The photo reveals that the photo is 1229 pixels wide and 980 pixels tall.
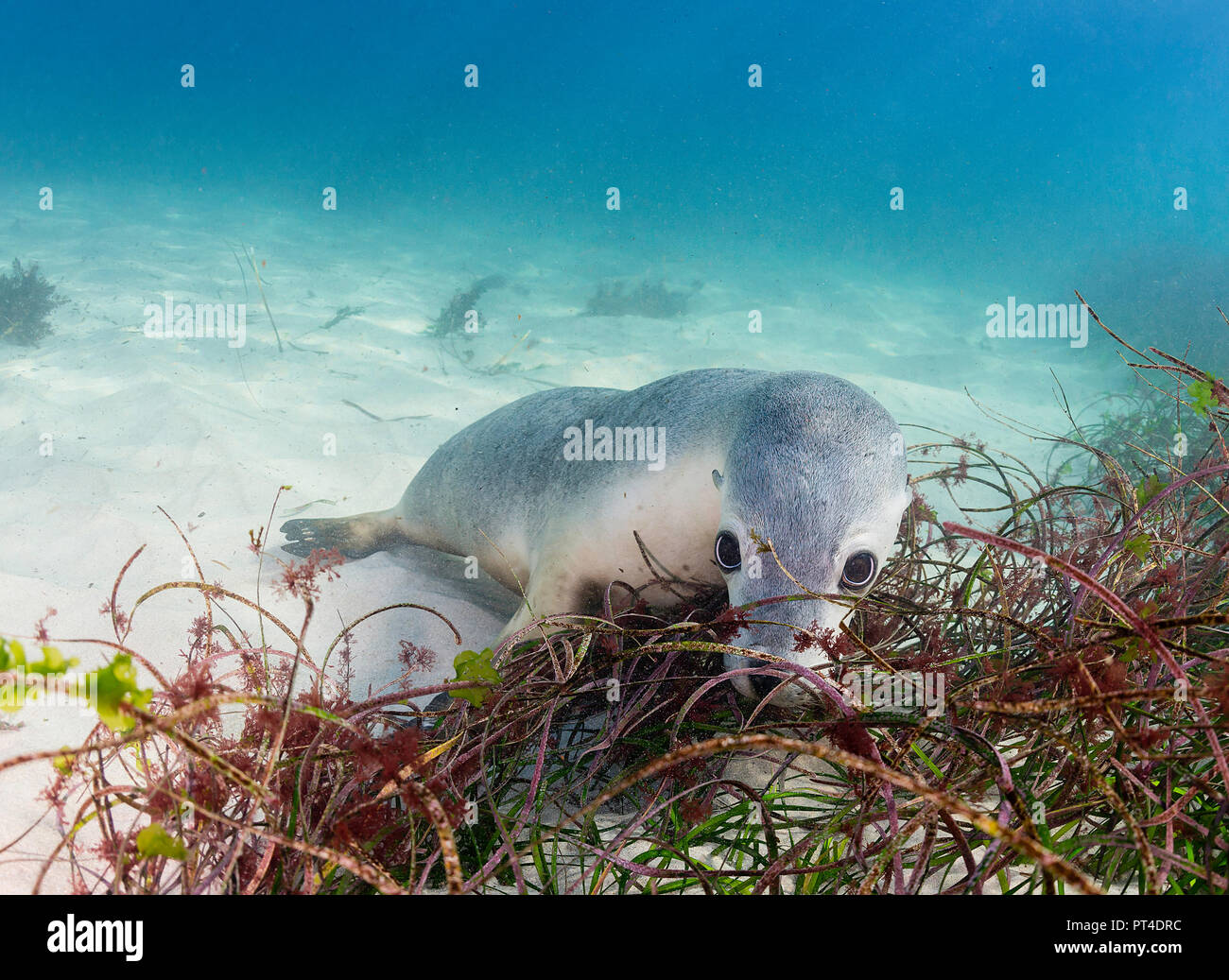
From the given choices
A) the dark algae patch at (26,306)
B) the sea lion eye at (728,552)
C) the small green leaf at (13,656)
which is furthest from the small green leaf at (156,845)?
the dark algae patch at (26,306)

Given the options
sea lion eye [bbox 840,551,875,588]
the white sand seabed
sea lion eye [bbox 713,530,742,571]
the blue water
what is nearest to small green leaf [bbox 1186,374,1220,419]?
sea lion eye [bbox 840,551,875,588]

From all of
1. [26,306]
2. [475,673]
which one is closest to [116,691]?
[475,673]

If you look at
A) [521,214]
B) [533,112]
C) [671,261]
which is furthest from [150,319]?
[533,112]

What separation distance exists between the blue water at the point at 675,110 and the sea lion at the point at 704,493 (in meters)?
39.9

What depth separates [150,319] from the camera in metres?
8.98

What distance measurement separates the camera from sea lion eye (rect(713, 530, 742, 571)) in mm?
1937

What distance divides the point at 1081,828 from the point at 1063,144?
104626mm

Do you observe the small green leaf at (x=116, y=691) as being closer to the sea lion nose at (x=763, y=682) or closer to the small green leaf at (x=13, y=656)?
the small green leaf at (x=13, y=656)

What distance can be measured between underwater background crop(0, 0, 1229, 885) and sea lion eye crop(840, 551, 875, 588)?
1.63m

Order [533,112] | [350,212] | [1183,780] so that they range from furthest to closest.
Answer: [533,112]
[350,212]
[1183,780]

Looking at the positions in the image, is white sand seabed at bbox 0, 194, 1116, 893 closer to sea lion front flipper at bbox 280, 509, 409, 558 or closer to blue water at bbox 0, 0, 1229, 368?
sea lion front flipper at bbox 280, 509, 409, 558

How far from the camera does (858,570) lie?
1906 millimetres

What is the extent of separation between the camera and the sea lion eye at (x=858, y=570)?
189cm
